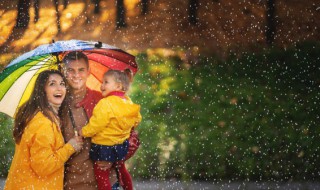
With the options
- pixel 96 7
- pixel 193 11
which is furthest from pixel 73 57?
pixel 193 11

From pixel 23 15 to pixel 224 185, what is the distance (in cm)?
196

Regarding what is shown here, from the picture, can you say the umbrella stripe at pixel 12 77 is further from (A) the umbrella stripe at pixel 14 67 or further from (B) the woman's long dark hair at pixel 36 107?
(B) the woman's long dark hair at pixel 36 107

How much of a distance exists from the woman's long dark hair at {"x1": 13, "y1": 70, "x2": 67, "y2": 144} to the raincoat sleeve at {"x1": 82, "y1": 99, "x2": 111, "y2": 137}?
0.17 meters

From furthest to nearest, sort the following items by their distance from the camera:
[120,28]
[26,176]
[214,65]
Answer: [214,65], [120,28], [26,176]

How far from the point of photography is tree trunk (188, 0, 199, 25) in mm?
3893

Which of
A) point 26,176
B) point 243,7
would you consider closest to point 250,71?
point 243,7

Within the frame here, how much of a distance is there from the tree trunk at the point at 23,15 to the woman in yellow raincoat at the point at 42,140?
1274 mm

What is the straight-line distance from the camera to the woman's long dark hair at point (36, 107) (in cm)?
262

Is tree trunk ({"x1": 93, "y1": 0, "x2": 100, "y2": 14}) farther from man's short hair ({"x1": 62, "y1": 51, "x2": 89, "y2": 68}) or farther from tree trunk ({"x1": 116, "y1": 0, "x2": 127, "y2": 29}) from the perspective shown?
man's short hair ({"x1": 62, "y1": 51, "x2": 89, "y2": 68})

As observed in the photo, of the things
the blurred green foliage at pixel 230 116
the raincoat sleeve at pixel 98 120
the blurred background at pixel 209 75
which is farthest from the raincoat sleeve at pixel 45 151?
the blurred green foliage at pixel 230 116

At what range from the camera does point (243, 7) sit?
3.84 metres

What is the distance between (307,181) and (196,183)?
0.84 meters

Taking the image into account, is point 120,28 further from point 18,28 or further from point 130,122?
point 130,122

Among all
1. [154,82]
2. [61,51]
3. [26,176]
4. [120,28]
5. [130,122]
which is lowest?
[26,176]
